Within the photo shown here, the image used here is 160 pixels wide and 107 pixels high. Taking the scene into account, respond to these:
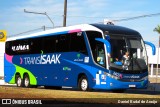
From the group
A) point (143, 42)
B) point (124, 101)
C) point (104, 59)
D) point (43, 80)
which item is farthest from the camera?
point (43, 80)

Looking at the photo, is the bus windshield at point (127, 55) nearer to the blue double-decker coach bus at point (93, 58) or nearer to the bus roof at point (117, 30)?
the blue double-decker coach bus at point (93, 58)

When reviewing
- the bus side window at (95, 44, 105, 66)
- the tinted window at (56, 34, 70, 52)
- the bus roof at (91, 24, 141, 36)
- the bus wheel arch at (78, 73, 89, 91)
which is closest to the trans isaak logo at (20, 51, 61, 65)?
the tinted window at (56, 34, 70, 52)

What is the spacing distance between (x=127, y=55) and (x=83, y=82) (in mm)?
2986

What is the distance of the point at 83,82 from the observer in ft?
78.8

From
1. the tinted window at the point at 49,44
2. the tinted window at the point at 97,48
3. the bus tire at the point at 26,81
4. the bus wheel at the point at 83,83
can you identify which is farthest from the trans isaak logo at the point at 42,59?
the tinted window at the point at 97,48

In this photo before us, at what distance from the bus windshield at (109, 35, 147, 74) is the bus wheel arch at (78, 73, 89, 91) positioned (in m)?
2.06

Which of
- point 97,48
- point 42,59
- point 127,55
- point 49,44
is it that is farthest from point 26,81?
point 127,55

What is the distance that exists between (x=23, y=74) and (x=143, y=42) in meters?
10.4

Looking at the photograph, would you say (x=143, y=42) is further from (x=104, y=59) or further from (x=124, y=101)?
(x=124, y=101)

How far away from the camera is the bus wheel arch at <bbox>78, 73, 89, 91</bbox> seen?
23.7 metres

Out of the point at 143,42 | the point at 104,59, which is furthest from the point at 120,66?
the point at 143,42

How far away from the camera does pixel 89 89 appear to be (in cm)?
2355

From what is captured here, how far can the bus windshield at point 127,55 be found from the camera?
2250 cm

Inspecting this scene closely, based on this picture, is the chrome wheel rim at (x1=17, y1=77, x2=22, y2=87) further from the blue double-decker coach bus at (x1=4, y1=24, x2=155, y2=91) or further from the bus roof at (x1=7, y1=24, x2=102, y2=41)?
the bus roof at (x1=7, y1=24, x2=102, y2=41)
